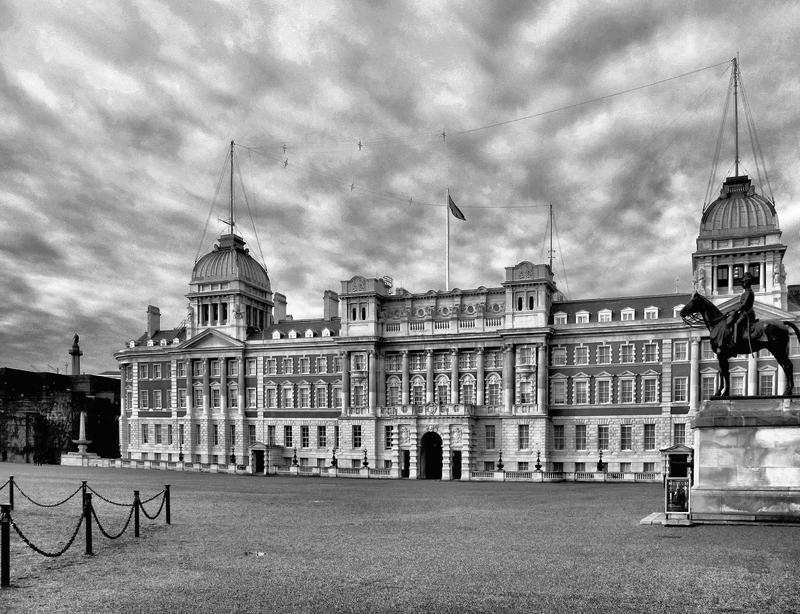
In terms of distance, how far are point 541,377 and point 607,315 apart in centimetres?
869

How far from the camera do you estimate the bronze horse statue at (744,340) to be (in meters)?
27.0

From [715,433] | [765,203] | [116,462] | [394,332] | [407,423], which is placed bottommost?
[116,462]

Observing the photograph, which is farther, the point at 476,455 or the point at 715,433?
the point at 476,455

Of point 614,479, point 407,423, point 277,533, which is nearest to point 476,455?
point 407,423

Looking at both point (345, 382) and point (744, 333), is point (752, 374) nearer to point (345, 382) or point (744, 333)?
point (345, 382)

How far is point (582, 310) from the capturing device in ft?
235

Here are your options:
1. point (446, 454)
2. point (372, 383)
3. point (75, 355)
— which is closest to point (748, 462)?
point (446, 454)

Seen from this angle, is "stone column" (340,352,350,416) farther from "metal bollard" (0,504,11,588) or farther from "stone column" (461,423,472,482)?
"metal bollard" (0,504,11,588)

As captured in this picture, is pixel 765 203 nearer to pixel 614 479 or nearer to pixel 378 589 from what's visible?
pixel 614 479

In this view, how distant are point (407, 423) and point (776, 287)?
3531 centimetres

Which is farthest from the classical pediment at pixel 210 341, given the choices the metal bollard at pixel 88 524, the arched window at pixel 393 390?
the metal bollard at pixel 88 524

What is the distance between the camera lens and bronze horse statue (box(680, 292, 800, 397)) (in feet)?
88.5

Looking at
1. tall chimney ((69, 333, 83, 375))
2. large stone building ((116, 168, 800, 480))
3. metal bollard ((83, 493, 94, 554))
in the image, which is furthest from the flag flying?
tall chimney ((69, 333, 83, 375))

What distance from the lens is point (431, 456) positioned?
7438 cm
